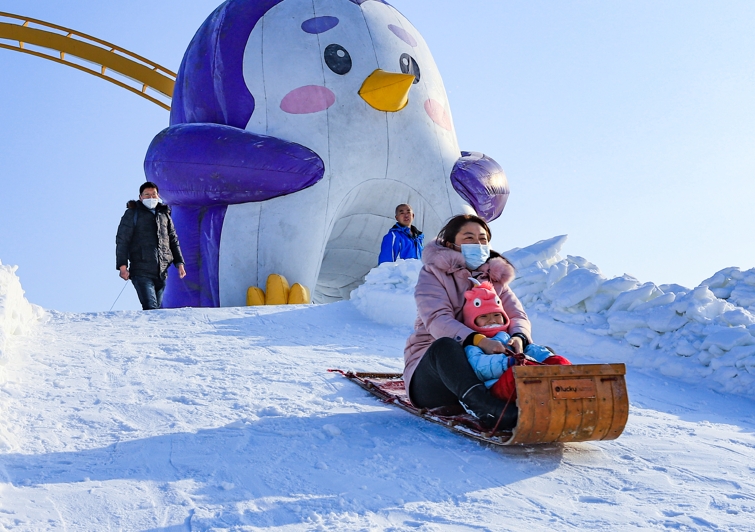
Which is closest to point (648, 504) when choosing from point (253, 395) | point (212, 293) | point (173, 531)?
point (173, 531)

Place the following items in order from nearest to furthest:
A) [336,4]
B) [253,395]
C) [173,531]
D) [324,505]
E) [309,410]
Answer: [173,531] < [324,505] < [309,410] < [253,395] < [336,4]

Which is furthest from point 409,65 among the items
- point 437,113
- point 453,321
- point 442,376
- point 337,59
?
point 442,376

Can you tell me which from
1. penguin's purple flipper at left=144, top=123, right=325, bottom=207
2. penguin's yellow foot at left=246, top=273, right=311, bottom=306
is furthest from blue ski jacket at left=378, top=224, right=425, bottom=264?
penguin's purple flipper at left=144, top=123, right=325, bottom=207

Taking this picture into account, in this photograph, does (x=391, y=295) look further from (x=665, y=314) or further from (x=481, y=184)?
(x=481, y=184)

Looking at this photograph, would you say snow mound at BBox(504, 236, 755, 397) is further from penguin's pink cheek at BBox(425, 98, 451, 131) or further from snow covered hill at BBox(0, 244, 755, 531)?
penguin's pink cheek at BBox(425, 98, 451, 131)

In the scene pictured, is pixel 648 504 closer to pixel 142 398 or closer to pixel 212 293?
pixel 142 398

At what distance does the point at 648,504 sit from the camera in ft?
7.86

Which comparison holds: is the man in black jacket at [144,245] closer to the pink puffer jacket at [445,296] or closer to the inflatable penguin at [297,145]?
the inflatable penguin at [297,145]

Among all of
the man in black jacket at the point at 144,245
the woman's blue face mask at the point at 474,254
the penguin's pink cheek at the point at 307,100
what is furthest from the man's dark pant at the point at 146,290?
the woman's blue face mask at the point at 474,254

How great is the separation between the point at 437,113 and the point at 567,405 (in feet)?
25.1

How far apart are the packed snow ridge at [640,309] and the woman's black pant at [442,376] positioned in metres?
2.40

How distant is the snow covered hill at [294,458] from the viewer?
87.2 inches

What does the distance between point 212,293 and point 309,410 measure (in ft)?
19.1

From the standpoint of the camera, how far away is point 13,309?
4.66m
